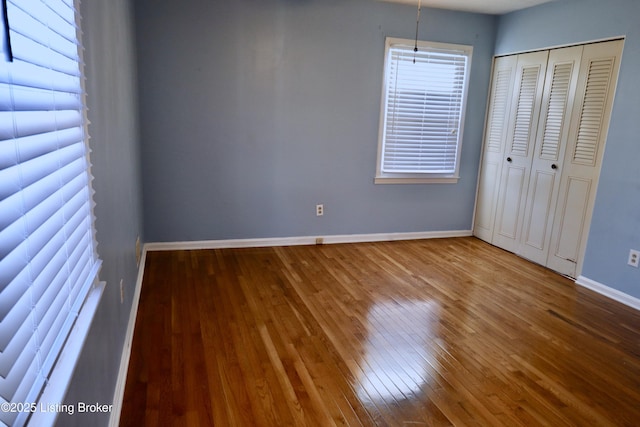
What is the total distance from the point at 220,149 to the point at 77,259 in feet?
9.57

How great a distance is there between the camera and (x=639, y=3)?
10.6 feet

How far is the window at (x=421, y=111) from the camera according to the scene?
446cm

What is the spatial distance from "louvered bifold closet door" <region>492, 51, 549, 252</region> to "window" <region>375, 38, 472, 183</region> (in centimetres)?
56

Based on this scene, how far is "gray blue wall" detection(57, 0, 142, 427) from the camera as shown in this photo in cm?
137

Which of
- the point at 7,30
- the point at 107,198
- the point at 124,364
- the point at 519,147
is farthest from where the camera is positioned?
the point at 519,147

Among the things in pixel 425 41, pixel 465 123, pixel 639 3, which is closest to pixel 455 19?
pixel 425 41

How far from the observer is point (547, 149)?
410 centimetres

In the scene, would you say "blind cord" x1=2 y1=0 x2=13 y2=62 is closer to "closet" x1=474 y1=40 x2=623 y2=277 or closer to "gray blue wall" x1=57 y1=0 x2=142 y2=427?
"gray blue wall" x1=57 y1=0 x2=142 y2=427

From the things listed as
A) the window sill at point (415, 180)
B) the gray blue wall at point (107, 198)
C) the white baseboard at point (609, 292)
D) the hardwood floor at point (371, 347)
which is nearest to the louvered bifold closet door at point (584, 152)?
the white baseboard at point (609, 292)

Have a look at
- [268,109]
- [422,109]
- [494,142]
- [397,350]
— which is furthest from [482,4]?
[397,350]

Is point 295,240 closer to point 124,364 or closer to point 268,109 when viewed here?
point 268,109

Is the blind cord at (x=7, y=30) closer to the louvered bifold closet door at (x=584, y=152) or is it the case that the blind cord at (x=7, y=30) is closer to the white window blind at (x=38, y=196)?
the white window blind at (x=38, y=196)

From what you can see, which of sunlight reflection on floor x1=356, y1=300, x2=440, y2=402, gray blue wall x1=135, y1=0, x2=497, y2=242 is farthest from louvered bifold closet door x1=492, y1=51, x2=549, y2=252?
sunlight reflection on floor x1=356, y1=300, x2=440, y2=402

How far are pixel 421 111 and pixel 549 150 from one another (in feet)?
4.49
